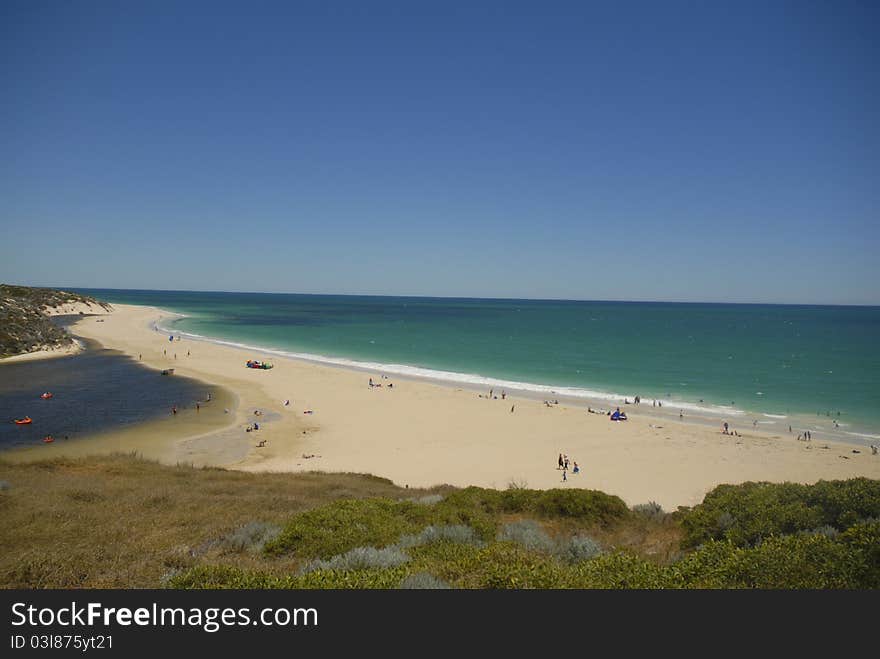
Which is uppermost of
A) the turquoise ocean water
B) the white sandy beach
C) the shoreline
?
the turquoise ocean water

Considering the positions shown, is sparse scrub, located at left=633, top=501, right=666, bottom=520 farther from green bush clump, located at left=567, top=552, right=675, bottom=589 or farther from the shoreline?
the shoreline

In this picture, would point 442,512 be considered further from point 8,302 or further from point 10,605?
point 8,302

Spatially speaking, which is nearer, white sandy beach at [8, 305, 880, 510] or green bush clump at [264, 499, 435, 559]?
green bush clump at [264, 499, 435, 559]

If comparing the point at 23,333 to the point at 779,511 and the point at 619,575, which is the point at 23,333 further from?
the point at 779,511

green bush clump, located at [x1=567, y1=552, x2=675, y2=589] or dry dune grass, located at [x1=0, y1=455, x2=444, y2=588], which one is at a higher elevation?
green bush clump, located at [x1=567, y1=552, x2=675, y2=589]

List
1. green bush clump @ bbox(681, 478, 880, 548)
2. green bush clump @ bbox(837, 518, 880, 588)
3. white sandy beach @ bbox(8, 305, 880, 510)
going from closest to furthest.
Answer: green bush clump @ bbox(837, 518, 880, 588) < green bush clump @ bbox(681, 478, 880, 548) < white sandy beach @ bbox(8, 305, 880, 510)

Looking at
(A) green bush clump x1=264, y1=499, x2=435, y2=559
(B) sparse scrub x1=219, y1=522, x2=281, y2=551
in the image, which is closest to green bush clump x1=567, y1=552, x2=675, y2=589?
(A) green bush clump x1=264, y1=499, x2=435, y2=559

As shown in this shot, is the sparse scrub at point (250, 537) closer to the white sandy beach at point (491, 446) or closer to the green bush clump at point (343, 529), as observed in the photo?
the green bush clump at point (343, 529)
